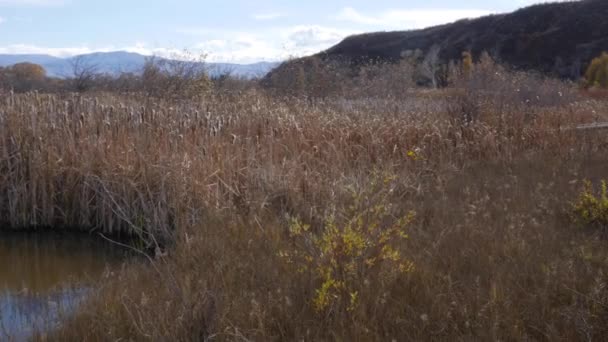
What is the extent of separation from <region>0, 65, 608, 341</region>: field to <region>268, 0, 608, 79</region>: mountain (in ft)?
111

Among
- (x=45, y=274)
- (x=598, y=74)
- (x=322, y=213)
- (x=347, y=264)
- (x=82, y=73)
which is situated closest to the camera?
(x=347, y=264)

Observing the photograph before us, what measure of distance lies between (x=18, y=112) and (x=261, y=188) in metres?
3.44

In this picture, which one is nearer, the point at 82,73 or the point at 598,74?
the point at 82,73

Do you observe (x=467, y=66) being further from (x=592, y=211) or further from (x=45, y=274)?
(x=45, y=274)

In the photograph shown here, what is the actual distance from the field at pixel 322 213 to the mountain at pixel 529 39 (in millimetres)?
33937

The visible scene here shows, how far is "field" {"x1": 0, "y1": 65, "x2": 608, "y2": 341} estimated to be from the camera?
3518mm

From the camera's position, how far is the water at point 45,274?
4278 mm

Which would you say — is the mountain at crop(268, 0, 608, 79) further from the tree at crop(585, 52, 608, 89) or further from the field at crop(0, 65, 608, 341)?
the field at crop(0, 65, 608, 341)

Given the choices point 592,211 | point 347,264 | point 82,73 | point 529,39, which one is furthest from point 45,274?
point 529,39

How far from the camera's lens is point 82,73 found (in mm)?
18594

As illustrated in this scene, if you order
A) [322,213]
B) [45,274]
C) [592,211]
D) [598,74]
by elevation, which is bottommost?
[45,274]

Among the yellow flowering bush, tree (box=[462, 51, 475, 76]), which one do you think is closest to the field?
the yellow flowering bush

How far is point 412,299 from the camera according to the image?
12.3 ft

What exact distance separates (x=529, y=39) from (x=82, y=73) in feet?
143
